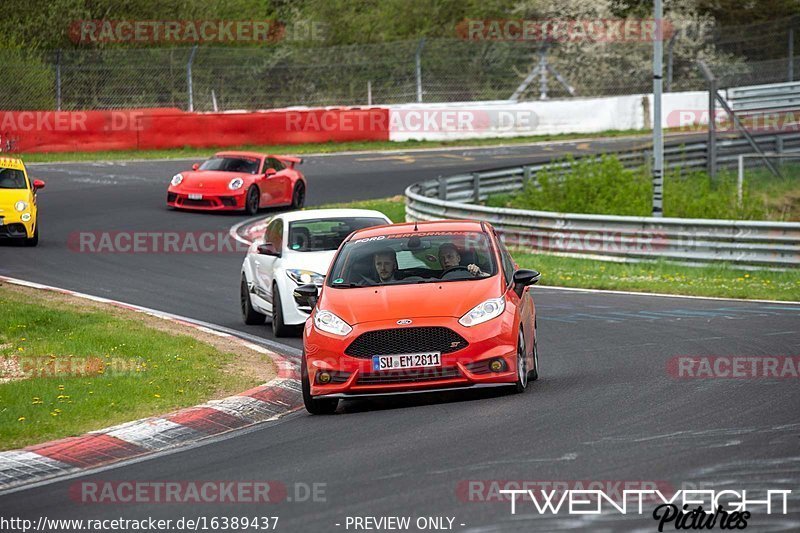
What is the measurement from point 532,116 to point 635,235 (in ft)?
81.9

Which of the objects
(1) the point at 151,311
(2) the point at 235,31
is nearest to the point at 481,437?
(1) the point at 151,311

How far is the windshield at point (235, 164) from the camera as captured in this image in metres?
30.8

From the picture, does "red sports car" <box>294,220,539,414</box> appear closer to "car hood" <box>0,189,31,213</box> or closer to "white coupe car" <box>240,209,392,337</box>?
"white coupe car" <box>240,209,392,337</box>

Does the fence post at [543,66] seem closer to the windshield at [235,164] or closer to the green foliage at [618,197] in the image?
the green foliage at [618,197]

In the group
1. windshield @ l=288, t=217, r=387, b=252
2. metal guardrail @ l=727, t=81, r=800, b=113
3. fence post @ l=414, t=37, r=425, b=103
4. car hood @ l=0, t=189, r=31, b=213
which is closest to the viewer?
windshield @ l=288, t=217, r=387, b=252

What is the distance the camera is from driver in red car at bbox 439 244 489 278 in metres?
11.5

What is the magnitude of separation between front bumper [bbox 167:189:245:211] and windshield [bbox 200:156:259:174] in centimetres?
104

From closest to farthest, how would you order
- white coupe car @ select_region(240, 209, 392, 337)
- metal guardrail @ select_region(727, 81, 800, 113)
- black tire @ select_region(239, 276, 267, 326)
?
white coupe car @ select_region(240, 209, 392, 337) < black tire @ select_region(239, 276, 267, 326) < metal guardrail @ select_region(727, 81, 800, 113)

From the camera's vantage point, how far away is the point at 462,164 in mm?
38938

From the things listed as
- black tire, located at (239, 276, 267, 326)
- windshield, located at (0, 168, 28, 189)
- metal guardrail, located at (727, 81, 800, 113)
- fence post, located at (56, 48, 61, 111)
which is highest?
fence post, located at (56, 48, 61, 111)

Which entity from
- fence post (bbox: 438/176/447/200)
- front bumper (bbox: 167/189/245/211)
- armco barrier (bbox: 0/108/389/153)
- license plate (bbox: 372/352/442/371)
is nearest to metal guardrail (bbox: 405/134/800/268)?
fence post (bbox: 438/176/447/200)

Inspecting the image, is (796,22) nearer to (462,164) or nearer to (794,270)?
(462,164)

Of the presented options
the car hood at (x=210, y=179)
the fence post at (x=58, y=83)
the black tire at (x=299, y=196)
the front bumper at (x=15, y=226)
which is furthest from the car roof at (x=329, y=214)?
the fence post at (x=58, y=83)

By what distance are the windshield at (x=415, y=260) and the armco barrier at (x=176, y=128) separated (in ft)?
96.4
